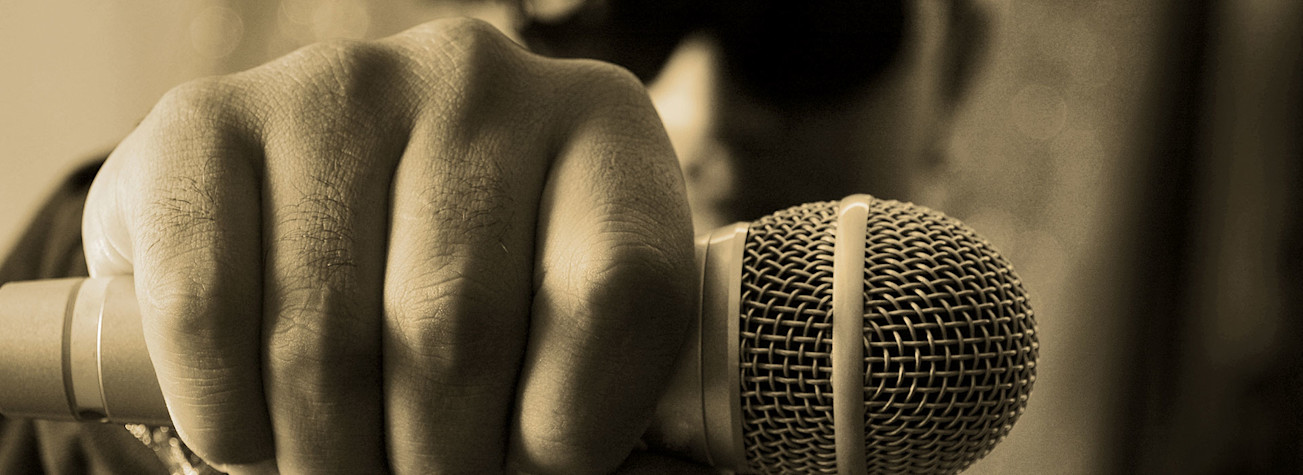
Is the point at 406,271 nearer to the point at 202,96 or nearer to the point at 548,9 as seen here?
the point at 202,96

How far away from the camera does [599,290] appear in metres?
0.35

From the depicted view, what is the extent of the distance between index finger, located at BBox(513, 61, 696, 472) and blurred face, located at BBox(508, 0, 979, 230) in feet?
1.22

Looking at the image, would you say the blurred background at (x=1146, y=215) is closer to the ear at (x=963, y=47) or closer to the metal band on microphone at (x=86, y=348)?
the ear at (x=963, y=47)

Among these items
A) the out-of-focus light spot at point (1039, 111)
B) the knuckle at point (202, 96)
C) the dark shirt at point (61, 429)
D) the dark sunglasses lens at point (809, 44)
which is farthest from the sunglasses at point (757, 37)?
the dark shirt at point (61, 429)

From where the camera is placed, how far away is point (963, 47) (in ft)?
2.30

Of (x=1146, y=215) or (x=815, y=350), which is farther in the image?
(x=1146, y=215)

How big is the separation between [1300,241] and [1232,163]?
0.25ft

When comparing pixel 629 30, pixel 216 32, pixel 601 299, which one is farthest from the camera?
pixel 216 32

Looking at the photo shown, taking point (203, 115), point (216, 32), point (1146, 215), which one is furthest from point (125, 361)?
point (1146, 215)

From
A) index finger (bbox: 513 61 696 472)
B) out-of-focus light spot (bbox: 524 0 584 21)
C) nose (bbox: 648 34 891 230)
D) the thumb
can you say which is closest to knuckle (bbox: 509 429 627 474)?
index finger (bbox: 513 61 696 472)

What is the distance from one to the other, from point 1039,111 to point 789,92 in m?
0.20

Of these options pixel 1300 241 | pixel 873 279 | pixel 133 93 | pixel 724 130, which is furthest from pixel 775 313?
pixel 133 93

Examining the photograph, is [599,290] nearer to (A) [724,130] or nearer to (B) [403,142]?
(B) [403,142]

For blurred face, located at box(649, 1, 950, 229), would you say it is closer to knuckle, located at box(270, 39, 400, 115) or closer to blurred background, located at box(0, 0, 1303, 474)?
blurred background, located at box(0, 0, 1303, 474)
